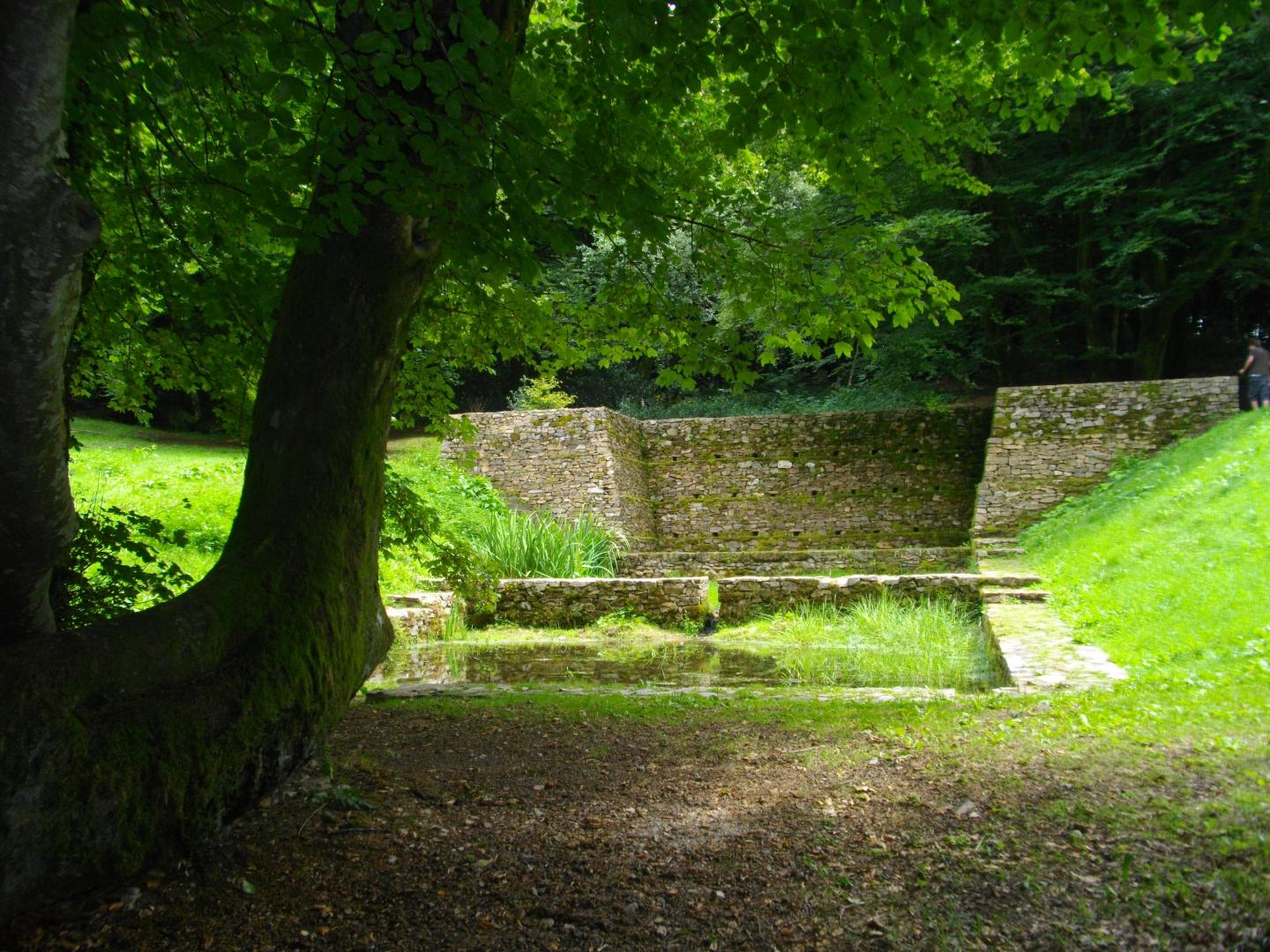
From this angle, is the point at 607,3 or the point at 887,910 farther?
the point at 607,3

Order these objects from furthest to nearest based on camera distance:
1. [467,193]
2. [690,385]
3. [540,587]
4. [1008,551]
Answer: [1008,551], [540,587], [690,385], [467,193]

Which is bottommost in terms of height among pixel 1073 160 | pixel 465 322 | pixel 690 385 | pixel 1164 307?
pixel 690 385

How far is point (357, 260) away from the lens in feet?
9.62

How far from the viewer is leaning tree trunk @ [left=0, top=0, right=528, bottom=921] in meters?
1.97

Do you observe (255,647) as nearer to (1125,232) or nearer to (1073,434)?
(1073,434)

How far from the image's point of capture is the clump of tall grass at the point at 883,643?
6590 millimetres

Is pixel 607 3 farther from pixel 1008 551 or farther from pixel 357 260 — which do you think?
pixel 1008 551

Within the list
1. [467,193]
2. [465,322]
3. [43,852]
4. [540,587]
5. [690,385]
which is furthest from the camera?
[540,587]

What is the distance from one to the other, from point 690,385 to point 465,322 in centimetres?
186

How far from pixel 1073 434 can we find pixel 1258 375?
2.66m

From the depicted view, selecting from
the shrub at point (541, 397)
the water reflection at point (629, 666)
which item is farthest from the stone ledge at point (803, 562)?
the shrub at point (541, 397)

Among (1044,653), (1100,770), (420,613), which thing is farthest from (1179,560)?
(420,613)

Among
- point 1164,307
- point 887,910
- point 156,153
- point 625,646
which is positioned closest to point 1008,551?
point 625,646

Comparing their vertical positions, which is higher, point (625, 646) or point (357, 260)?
point (357, 260)
